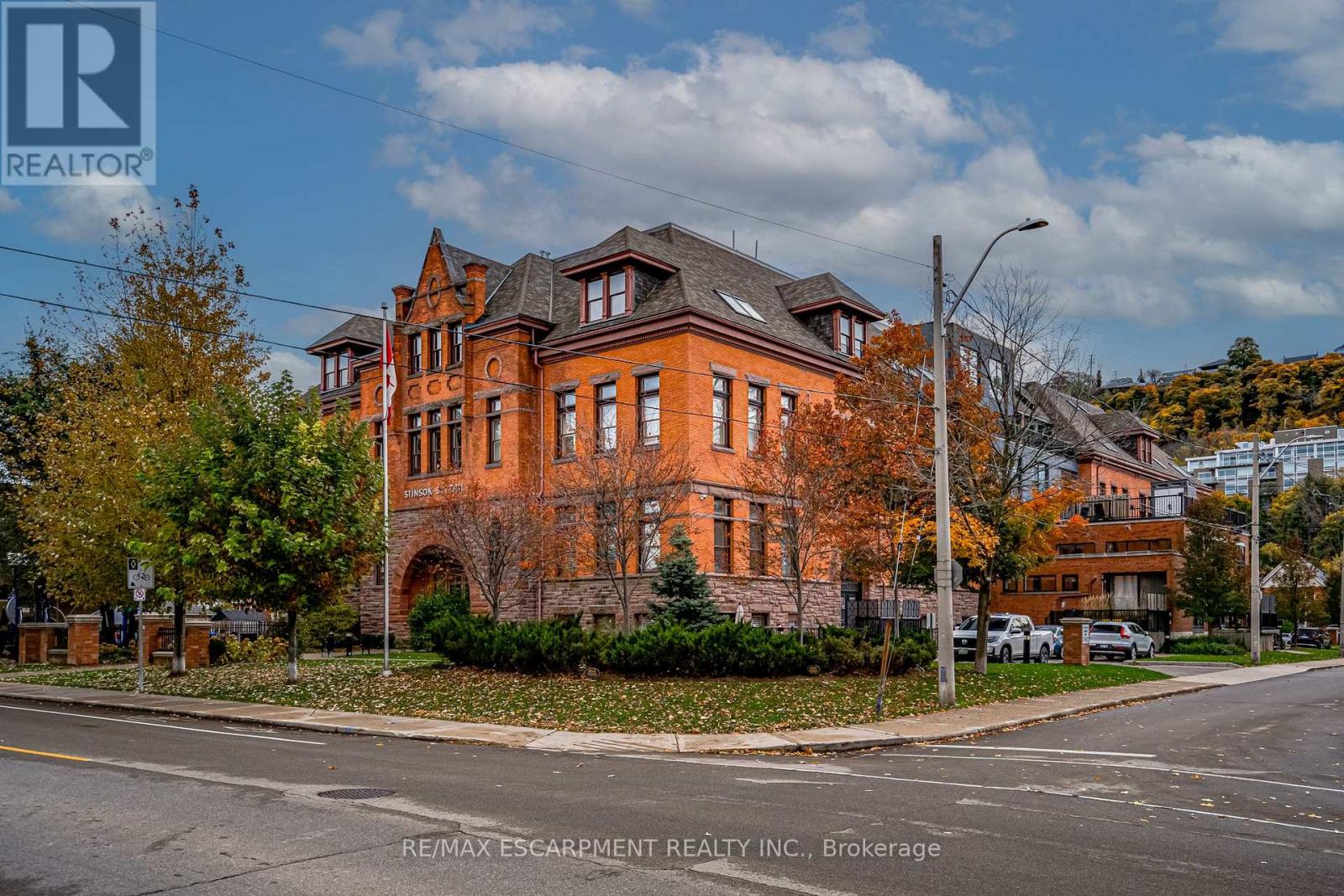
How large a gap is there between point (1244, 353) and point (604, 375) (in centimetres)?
12610

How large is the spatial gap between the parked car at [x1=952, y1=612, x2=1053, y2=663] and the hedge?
9.17m

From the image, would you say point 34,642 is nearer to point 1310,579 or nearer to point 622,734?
point 622,734

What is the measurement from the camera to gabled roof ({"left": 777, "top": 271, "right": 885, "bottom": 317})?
4384 centimetres

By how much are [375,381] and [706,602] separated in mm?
22344

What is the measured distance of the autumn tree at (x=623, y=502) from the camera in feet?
106

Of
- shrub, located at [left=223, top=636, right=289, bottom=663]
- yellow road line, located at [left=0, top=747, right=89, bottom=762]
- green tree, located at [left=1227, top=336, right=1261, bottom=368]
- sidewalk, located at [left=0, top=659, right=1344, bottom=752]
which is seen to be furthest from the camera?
green tree, located at [left=1227, top=336, right=1261, bottom=368]

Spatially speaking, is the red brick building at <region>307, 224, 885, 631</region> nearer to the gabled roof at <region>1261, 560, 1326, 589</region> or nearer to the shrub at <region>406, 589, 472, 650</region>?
the shrub at <region>406, 589, 472, 650</region>

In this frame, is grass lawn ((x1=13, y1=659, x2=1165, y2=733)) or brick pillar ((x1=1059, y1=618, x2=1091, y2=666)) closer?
grass lawn ((x1=13, y1=659, x2=1165, y2=733))

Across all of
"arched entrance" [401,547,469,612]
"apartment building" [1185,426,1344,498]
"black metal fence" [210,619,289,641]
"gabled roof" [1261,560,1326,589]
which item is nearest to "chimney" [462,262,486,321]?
"arched entrance" [401,547,469,612]

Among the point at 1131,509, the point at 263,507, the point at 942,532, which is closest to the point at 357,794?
the point at 942,532

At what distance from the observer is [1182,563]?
2135 inches

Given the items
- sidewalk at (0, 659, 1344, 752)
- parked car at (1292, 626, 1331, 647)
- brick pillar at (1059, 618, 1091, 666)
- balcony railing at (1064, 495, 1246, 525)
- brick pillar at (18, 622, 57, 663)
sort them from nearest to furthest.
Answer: sidewalk at (0, 659, 1344, 752), brick pillar at (1059, 618, 1091, 666), brick pillar at (18, 622, 57, 663), balcony railing at (1064, 495, 1246, 525), parked car at (1292, 626, 1331, 647)

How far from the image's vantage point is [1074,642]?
116 ft

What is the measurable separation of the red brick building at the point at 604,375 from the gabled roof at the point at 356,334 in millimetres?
3223
